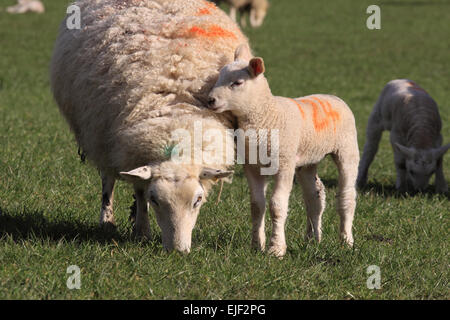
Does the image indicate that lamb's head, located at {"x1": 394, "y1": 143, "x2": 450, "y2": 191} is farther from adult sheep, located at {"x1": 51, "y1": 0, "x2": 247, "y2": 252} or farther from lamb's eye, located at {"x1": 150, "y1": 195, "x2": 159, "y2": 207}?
lamb's eye, located at {"x1": 150, "y1": 195, "x2": 159, "y2": 207}

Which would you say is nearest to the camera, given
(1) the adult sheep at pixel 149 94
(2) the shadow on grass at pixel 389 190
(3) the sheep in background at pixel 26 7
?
(1) the adult sheep at pixel 149 94

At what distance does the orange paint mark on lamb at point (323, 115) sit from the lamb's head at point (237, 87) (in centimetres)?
56

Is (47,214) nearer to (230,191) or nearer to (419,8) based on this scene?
(230,191)

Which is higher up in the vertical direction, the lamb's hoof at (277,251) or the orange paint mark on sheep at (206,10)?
the orange paint mark on sheep at (206,10)

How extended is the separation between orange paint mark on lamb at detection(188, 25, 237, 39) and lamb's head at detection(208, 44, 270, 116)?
0.72m

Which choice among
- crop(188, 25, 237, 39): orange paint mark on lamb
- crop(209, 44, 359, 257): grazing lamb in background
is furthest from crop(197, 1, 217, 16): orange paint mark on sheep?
crop(209, 44, 359, 257): grazing lamb in background

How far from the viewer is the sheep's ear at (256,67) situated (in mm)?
4098

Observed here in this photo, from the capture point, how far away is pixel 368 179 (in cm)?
891

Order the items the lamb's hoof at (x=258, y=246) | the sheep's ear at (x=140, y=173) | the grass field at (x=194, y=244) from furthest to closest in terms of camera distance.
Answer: the lamb's hoof at (x=258, y=246) → the sheep's ear at (x=140, y=173) → the grass field at (x=194, y=244)

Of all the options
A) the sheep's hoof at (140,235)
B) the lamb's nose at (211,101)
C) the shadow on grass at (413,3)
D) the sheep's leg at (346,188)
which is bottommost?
the sheep's hoof at (140,235)

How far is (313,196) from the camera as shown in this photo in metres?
5.12

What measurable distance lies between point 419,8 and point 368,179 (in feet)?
84.4

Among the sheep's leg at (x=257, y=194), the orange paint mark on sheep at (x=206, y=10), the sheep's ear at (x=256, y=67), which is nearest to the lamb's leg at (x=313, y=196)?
the sheep's leg at (x=257, y=194)

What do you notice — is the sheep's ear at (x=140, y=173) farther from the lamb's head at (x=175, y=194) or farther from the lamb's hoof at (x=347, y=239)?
the lamb's hoof at (x=347, y=239)
